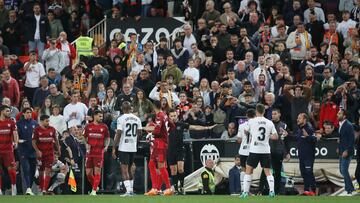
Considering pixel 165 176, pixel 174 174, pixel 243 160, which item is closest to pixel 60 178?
pixel 174 174

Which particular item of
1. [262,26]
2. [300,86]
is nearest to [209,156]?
[300,86]

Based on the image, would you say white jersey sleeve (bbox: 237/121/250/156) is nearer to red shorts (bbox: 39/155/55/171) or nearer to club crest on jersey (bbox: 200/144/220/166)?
club crest on jersey (bbox: 200/144/220/166)

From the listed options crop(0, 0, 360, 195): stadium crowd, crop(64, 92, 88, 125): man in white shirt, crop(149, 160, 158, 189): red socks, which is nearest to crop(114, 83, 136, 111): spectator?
crop(0, 0, 360, 195): stadium crowd

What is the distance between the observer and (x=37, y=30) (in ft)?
124

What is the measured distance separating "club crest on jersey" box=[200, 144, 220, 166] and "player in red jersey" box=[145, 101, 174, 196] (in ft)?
5.00

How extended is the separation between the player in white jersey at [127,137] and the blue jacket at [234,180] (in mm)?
2390

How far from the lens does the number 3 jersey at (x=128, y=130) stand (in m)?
30.2

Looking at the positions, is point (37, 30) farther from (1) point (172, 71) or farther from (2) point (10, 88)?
(1) point (172, 71)

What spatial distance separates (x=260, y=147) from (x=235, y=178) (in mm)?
2468

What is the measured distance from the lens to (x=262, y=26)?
117 feet

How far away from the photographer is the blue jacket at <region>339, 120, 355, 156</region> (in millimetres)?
29703

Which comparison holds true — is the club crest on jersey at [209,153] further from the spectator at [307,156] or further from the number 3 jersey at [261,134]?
the number 3 jersey at [261,134]

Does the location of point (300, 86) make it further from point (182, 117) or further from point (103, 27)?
point (103, 27)

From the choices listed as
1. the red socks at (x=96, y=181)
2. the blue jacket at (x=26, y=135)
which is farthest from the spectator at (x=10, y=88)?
the red socks at (x=96, y=181)
